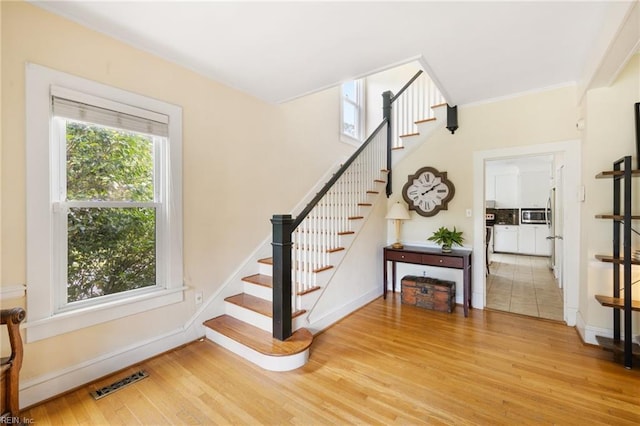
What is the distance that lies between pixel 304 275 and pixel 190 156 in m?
1.60

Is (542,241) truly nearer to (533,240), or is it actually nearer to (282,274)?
(533,240)

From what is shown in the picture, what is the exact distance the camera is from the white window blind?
6.29ft

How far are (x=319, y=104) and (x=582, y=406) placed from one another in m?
4.17

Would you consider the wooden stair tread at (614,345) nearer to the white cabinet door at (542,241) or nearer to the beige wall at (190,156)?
the beige wall at (190,156)

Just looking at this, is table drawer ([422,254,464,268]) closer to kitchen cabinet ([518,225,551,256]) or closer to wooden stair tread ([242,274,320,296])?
wooden stair tread ([242,274,320,296])

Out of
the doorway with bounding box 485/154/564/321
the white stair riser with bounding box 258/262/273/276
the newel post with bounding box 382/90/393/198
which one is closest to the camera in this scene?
the white stair riser with bounding box 258/262/273/276

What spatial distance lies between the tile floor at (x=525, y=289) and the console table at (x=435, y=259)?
0.65 m

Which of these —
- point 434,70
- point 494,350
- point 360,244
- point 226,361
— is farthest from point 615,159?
point 226,361

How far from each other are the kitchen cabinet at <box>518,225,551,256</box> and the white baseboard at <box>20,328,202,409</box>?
331 inches

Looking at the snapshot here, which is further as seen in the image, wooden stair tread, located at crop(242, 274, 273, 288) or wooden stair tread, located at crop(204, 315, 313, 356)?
wooden stair tread, located at crop(242, 274, 273, 288)

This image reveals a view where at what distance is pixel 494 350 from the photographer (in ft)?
8.29

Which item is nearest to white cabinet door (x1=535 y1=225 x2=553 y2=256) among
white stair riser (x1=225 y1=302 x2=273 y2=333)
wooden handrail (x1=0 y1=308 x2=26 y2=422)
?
white stair riser (x1=225 y1=302 x2=273 y2=333)

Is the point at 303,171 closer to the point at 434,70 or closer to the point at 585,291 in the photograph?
the point at 434,70

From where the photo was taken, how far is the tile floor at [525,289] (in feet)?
11.6
